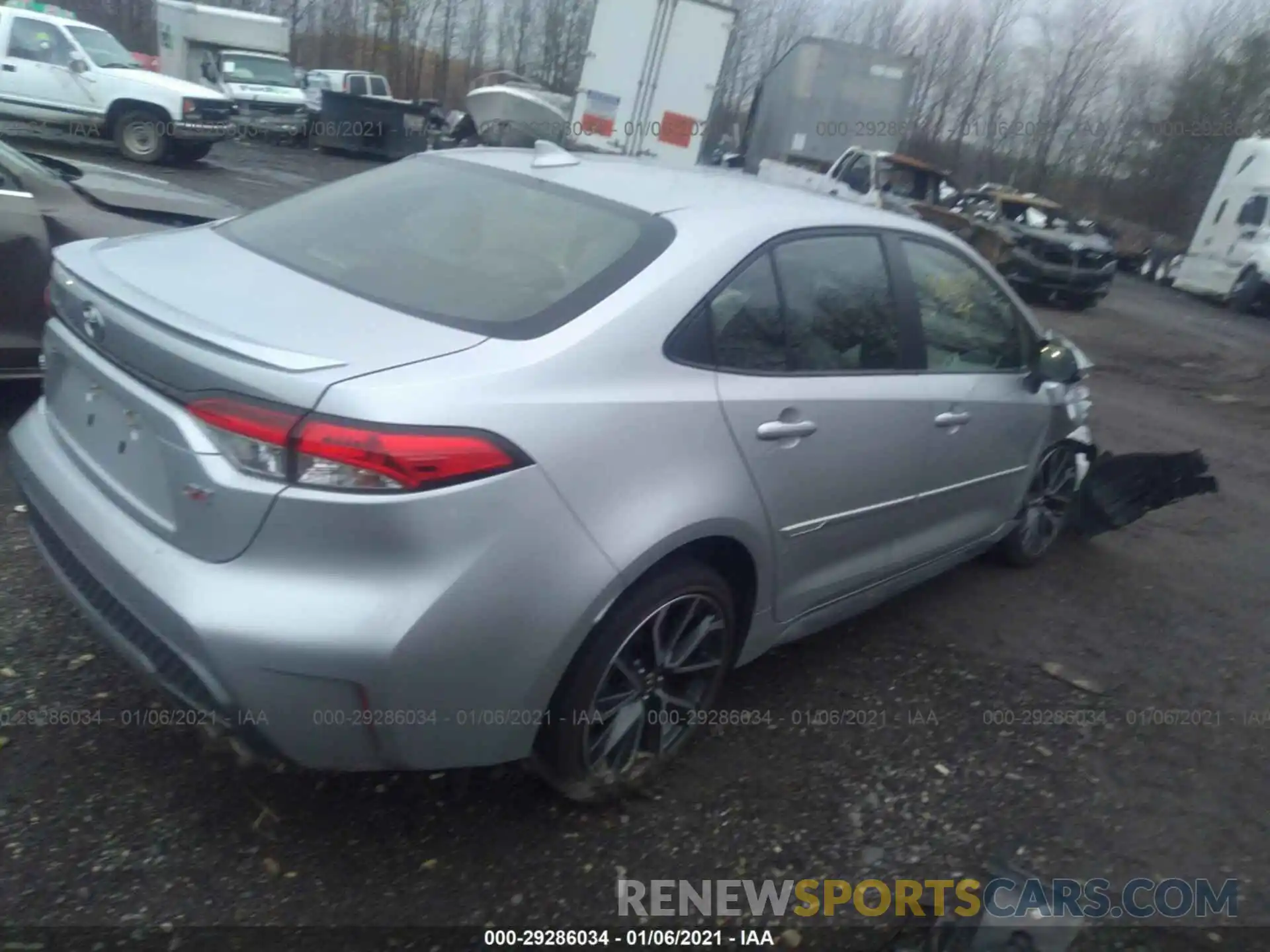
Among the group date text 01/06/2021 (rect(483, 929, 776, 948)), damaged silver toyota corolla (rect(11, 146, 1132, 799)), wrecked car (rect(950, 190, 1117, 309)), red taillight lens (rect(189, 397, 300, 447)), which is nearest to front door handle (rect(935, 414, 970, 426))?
damaged silver toyota corolla (rect(11, 146, 1132, 799))

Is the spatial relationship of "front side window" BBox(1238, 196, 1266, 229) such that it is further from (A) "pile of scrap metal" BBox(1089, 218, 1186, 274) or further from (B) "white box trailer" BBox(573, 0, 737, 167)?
(B) "white box trailer" BBox(573, 0, 737, 167)

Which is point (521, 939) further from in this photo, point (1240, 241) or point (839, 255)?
point (1240, 241)

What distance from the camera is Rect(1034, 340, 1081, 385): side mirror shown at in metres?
4.30

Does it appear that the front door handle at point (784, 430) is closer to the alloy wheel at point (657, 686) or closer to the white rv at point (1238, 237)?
the alloy wheel at point (657, 686)

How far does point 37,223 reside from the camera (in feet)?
15.7

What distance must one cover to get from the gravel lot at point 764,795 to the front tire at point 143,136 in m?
12.7

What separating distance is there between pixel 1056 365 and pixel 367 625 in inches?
123

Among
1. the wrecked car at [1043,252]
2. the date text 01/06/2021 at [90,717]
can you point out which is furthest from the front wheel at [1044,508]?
the wrecked car at [1043,252]

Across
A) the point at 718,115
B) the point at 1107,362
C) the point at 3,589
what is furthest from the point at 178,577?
the point at 718,115

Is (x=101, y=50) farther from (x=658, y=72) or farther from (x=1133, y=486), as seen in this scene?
(x=1133, y=486)

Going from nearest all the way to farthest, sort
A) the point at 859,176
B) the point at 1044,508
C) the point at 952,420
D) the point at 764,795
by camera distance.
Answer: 1. the point at 764,795
2. the point at 952,420
3. the point at 1044,508
4. the point at 859,176

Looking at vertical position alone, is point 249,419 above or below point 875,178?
above

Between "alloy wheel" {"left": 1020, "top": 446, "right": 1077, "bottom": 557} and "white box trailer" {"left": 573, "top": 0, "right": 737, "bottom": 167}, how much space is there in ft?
40.5

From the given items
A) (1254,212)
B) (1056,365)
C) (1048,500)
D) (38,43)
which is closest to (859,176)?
(1254,212)
